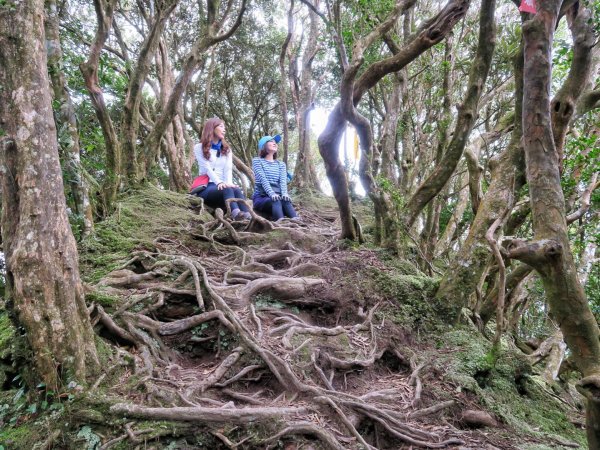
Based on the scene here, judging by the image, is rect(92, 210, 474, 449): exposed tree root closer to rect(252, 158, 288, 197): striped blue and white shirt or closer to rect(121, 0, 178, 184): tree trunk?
rect(252, 158, 288, 197): striped blue and white shirt

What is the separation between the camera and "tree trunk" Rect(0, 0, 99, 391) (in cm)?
263

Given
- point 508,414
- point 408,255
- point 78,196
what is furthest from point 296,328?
point 78,196

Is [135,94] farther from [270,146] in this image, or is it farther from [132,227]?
[132,227]

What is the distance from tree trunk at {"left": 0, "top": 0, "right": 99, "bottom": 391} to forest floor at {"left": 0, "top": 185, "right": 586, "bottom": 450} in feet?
1.02

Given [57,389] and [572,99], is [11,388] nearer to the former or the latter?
[57,389]

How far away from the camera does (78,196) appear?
5316mm

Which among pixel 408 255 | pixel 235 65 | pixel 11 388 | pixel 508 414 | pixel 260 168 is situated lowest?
pixel 508 414

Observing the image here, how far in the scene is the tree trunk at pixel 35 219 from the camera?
2.63 m

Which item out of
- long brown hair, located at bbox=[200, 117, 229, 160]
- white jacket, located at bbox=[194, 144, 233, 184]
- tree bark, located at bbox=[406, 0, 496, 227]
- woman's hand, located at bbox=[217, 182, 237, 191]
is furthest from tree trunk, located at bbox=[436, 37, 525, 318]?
long brown hair, located at bbox=[200, 117, 229, 160]

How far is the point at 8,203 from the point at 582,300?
3.72 m

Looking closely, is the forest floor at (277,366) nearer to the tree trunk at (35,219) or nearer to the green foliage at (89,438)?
the green foliage at (89,438)

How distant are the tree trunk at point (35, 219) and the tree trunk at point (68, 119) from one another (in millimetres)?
2334

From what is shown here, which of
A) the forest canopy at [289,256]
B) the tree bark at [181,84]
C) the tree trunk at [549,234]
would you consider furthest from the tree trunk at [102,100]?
the tree trunk at [549,234]

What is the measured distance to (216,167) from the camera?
811cm
